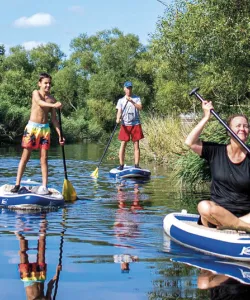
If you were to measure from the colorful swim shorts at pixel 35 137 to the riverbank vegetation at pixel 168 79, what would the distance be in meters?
3.08

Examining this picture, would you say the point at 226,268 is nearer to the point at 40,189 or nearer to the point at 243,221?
the point at 243,221

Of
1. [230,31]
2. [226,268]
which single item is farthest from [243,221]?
[230,31]

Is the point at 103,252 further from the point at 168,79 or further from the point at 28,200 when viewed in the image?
the point at 168,79

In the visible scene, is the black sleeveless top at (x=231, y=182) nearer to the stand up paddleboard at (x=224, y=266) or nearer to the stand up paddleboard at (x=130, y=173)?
the stand up paddleboard at (x=224, y=266)

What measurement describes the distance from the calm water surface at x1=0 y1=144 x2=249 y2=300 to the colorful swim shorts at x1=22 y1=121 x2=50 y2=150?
0.99m

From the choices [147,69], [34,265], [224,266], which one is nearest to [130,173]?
[224,266]

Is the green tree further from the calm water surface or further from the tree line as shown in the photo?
the calm water surface

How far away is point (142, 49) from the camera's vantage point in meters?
55.2

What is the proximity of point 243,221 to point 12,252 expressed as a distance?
220 cm

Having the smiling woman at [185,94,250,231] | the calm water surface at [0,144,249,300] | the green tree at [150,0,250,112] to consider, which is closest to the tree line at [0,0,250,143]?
the green tree at [150,0,250,112]

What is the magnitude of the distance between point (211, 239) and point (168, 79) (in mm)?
24140

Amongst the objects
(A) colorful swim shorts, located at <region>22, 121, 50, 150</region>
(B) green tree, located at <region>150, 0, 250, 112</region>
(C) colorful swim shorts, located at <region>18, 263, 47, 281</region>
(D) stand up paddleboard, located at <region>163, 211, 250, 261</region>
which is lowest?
(C) colorful swim shorts, located at <region>18, 263, 47, 281</region>

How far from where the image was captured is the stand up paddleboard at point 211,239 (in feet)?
18.8

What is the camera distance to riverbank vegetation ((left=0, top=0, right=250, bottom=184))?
13.5 metres
